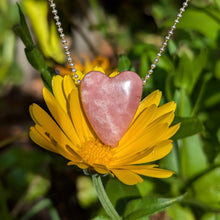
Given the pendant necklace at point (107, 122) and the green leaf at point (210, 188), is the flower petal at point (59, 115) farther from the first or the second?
the green leaf at point (210, 188)

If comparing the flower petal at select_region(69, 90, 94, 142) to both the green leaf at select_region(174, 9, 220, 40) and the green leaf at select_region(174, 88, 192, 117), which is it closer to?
the green leaf at select_region(174, 88, 192, 117)

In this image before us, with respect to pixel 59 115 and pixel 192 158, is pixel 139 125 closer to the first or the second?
pixel 59 115

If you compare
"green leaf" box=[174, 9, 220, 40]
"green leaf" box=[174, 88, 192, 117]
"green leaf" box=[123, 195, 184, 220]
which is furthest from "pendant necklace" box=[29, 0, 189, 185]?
"green leaf" box=[174, 9, 220, 40]

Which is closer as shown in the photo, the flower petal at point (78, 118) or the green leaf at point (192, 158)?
the flower petal at point (78, 118)

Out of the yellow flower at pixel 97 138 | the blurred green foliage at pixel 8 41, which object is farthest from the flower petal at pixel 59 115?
the blurred green foliage at pixel 8 41

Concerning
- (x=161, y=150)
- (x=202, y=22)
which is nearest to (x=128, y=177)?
(x=161, y=150)

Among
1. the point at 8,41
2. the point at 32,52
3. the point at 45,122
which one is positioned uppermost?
the point at 8,41
